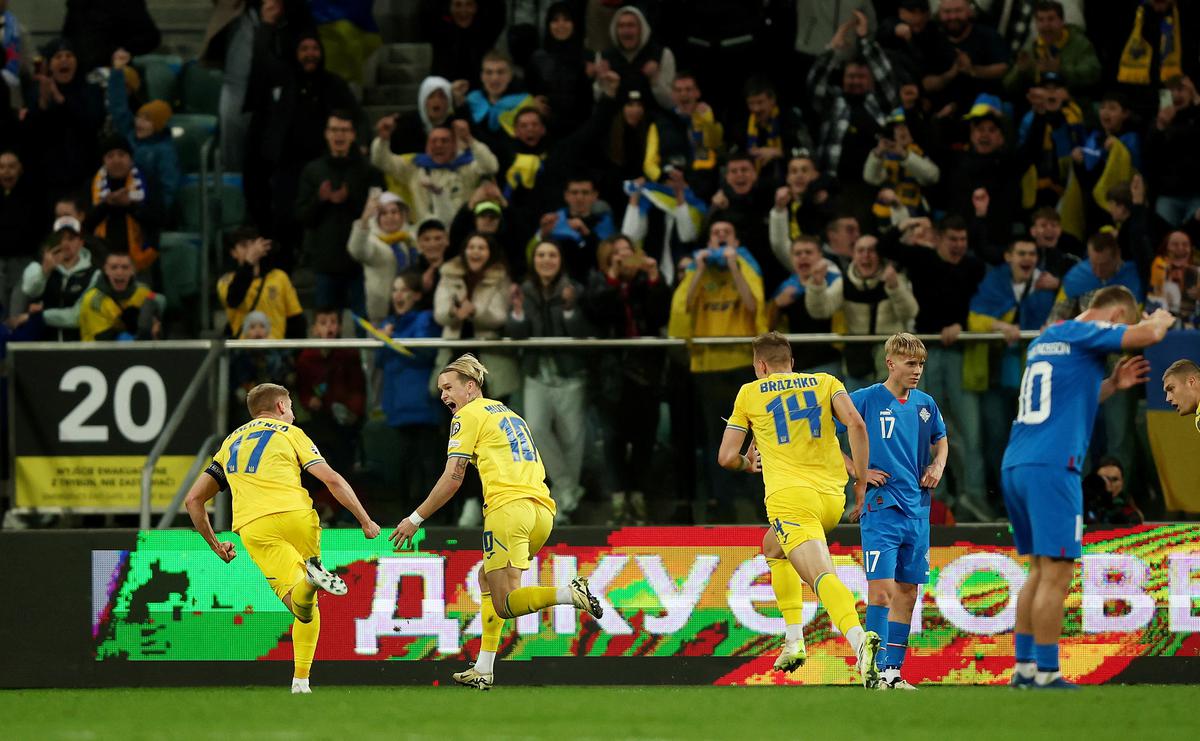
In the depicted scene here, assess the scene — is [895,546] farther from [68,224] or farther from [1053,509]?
[68,224]

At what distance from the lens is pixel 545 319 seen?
14.3 metres

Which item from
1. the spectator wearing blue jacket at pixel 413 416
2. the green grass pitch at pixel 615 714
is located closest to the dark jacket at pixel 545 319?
the spectator wearing blue jacket at pixel 413 416

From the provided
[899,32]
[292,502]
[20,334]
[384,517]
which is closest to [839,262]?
[899,32]

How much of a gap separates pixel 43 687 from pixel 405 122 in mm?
6601

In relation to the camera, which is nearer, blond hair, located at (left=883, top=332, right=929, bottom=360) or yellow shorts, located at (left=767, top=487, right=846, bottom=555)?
yellow shorts, located at (left=767, top=487, right=846, bottom=555)

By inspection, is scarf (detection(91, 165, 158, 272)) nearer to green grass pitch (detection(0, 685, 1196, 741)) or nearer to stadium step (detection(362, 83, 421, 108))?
stadium step (detection(362, 83, 421, 108))

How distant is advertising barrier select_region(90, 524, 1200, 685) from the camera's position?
12.6 m

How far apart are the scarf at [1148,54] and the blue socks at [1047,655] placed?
8846mm

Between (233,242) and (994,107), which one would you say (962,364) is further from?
(233,242)

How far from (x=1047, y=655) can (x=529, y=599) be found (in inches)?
126

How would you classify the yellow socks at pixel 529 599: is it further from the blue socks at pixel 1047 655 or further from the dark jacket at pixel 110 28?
the dark jacket at pixel 110 28

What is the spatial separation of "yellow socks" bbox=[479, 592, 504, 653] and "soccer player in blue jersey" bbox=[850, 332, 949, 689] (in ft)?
7.56

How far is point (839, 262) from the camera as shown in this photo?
594 inches

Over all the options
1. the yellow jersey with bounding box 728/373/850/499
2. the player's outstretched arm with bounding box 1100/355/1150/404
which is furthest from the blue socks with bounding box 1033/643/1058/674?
the yellow jersey with bounding box 728/373/850/499
